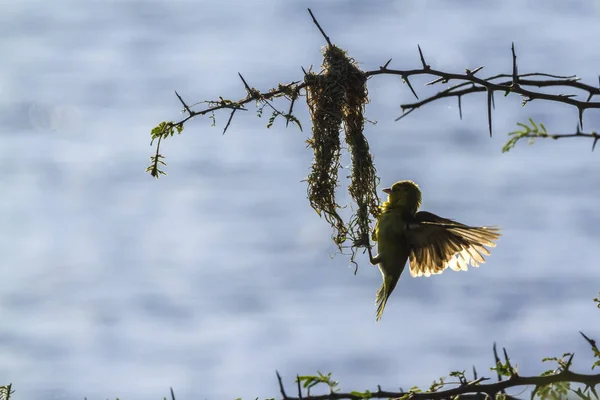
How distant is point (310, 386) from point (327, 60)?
3.30 m

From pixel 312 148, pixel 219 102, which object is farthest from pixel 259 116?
pixel 312 148

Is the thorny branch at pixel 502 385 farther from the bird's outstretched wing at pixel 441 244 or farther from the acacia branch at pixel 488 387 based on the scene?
the bird's outstretched wing at pixel 441 244

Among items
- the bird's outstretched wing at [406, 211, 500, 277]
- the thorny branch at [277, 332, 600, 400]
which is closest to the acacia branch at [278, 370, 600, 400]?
the thorny branch at [277, 332, 600, 400]

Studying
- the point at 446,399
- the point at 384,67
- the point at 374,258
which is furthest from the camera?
the point at 374,258

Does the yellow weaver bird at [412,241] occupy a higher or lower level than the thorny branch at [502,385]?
higher

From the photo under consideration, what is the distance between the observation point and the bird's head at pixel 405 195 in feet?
20.6

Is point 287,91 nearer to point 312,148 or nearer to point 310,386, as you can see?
point 312,148

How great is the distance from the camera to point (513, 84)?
345cm

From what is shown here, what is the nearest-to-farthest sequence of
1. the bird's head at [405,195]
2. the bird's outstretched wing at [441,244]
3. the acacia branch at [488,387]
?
the acacia branch at [488,387]
the bird's outstretched wing at [441,244]
the bird's head at [405,195]

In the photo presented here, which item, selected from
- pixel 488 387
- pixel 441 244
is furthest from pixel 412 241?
pixel 488 387

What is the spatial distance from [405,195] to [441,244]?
445mm

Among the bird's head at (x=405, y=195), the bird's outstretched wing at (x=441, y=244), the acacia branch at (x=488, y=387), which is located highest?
the bird's head at (x=405, y=195)

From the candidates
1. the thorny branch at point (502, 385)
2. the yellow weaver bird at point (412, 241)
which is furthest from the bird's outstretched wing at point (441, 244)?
the thorny branch at point (502, 385)

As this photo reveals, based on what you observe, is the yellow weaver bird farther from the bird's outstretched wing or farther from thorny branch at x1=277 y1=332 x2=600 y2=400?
thorny branch at x1=277 y1=332 x2=600 y2=400
